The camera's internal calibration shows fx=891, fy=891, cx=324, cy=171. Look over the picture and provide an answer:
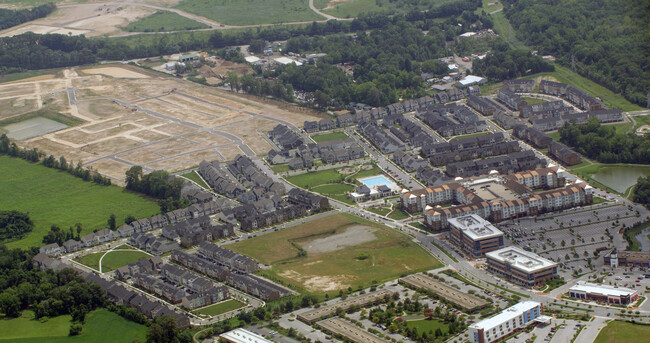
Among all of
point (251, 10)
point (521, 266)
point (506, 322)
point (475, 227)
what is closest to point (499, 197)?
point (475, 227)

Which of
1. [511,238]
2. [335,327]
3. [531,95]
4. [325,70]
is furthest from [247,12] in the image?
[335,327]

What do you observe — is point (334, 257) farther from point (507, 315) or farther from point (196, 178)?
point (196, 178)

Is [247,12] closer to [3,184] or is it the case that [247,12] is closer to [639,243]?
[3,184]

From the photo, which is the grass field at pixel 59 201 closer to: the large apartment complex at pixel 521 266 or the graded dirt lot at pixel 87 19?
the large apartment complex at pixel 521 266

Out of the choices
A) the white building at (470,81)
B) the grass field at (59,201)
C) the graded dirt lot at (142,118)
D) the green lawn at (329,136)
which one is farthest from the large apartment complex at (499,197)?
the white building at (470,81)

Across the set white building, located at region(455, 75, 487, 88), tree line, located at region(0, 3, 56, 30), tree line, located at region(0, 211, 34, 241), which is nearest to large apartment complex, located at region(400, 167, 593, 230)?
tree line, located at region(0, 211, 34, 241)

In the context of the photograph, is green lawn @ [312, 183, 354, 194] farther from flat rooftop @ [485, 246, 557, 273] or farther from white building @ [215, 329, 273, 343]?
white building @ [215, 329, 273, 343]
